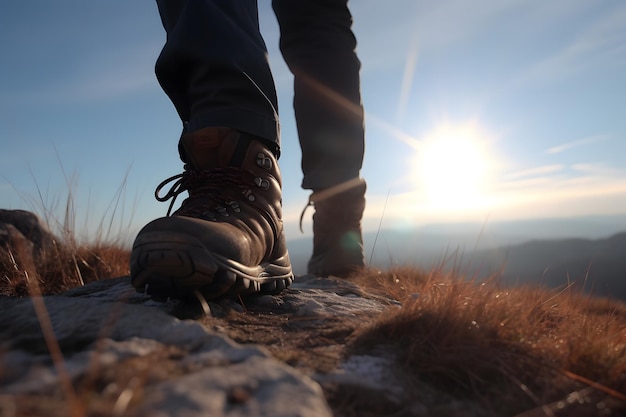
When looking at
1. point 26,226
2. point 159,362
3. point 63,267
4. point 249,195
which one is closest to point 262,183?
point 249,195

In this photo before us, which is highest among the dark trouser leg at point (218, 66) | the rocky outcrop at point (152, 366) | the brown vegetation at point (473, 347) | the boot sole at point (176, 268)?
the dark trouser leg at point (218, 66)

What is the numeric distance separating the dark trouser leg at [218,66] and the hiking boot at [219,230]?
0.09 meters

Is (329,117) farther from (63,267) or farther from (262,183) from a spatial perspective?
(63,267)

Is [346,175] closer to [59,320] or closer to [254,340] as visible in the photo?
[254,340]

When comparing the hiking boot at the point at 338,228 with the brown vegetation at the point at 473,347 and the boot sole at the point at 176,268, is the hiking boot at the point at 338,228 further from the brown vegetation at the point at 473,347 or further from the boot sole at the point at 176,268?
the boot sole at the point at 176,268

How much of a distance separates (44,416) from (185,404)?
0.15m

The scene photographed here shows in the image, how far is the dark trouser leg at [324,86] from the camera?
95.0 inches

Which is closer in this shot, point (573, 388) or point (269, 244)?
point (573, 388)

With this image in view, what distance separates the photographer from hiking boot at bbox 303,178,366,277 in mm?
2592

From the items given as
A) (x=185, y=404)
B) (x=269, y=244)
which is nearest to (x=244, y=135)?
(x=269, y=244)

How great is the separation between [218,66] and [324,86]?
3.55 feet

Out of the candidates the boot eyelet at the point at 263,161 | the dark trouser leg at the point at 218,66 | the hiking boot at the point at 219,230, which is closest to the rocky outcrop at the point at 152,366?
the hiking boot at the point at 219,230

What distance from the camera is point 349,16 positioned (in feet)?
8.46

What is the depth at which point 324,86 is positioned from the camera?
246 cm
